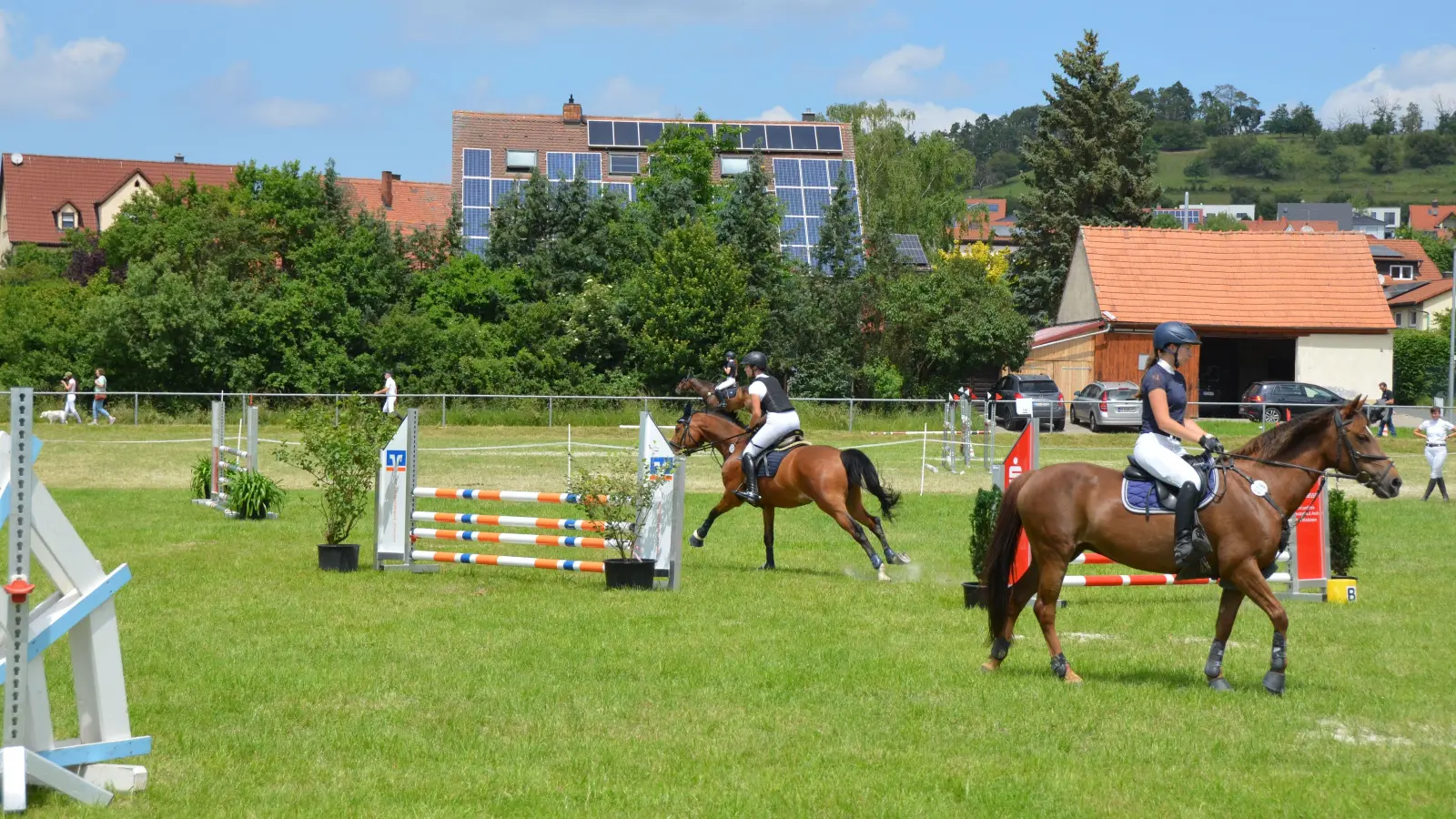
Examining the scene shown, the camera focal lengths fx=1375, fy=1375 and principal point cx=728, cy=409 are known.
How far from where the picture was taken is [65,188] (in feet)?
273

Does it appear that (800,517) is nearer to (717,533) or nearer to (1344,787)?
(717,533)

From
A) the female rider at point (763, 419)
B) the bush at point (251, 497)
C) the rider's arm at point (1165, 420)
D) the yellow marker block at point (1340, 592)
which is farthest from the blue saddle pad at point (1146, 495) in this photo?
the bush at point (251, 497)

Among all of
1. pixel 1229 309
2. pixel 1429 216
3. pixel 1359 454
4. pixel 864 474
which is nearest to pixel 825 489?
pixel 864 474

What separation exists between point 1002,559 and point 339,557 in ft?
24.8

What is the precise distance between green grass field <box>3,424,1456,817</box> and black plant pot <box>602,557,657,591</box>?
1.30 feet

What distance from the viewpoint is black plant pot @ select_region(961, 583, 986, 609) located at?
1204 cm

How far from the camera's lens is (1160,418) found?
351 inches

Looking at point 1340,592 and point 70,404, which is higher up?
point 70,404

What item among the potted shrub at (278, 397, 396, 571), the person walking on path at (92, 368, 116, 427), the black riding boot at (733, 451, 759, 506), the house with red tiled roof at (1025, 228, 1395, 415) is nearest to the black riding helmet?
the black riding boot at (733, 451, 759, 506)

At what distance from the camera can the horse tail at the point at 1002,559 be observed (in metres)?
9.37

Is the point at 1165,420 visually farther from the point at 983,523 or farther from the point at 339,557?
the point at 339,557

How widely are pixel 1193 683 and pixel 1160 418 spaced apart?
1.78m

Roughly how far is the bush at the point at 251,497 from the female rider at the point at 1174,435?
13.9 metres

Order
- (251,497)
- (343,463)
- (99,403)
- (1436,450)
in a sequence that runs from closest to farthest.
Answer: (343,463), (251,497), (1436,450), (99,403)
